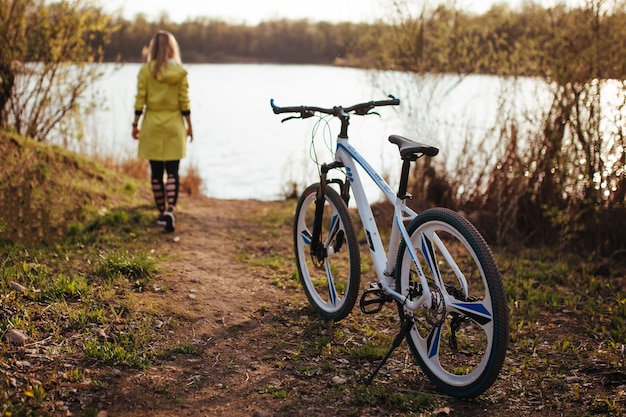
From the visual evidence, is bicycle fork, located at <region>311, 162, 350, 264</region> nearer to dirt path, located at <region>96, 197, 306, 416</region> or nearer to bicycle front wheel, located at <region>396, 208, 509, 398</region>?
dirt path, located at <region>96, 197, 306, 416</region>

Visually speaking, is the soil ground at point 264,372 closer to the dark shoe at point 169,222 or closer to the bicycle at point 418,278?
the bicycle at point 418,278

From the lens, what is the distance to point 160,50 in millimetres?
6387

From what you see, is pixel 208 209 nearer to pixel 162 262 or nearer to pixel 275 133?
pixel 162 262

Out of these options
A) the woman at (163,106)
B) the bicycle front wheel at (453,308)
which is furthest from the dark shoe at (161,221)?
the bicycle front wheel at (453,308)

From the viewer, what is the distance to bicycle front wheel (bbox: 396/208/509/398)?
2953 mm

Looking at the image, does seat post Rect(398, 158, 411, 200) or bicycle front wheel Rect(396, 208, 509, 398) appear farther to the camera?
seat post Rect(398, 158, 411, 200)

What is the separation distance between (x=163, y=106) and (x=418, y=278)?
12.5 ft

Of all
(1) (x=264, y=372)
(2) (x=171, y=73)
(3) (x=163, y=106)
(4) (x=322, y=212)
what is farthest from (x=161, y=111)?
(1) (x=264, y=372)

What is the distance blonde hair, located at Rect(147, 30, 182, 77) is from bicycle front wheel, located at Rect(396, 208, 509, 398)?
12.5ft

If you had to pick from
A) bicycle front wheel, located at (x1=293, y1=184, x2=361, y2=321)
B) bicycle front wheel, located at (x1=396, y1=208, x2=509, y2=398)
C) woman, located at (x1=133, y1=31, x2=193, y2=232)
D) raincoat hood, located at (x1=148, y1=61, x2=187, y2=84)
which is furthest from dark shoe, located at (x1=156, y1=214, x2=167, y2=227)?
bicycle front wheel, located at (x1=396, y1=208, x2=509, y2=398)

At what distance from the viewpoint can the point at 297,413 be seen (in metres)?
3.13

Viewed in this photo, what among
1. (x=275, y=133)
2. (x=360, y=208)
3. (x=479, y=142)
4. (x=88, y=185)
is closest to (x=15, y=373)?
(x=360, y=208)

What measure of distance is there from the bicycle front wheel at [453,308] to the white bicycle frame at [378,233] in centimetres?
4

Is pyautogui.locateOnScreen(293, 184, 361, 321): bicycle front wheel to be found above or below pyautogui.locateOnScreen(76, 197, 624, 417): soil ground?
above
